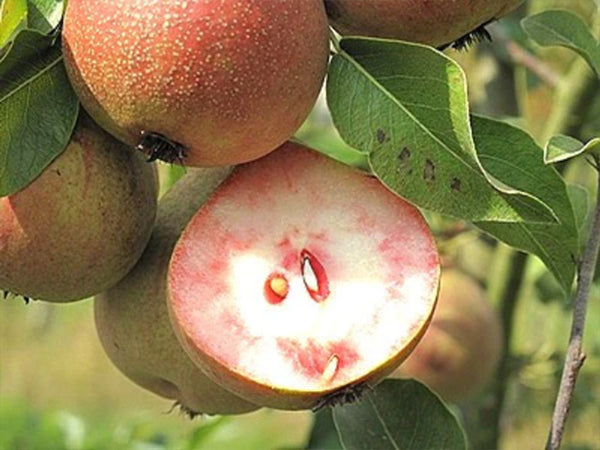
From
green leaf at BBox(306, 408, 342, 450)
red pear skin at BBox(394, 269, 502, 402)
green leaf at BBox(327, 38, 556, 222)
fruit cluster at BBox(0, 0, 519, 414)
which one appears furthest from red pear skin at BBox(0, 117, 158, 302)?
red pear skin at BBox(394, 269, 502, 402)

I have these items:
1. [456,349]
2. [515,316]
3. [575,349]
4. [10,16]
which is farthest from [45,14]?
[515,316]

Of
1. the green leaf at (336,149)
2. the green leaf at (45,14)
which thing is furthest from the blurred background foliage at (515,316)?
the green leaf at (45,14)

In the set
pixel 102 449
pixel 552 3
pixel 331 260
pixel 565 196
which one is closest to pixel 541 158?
pixel 565 196

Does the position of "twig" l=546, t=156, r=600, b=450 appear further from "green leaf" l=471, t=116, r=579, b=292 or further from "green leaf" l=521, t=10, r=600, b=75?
"green leaf" l=521, t=10, r=600, b=75

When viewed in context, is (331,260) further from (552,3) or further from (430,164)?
(552,3)

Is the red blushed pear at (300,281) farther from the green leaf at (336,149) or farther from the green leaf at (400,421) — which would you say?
the green leaf at (336,149)

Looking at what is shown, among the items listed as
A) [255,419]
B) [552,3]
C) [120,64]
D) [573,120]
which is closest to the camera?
[120,64]
